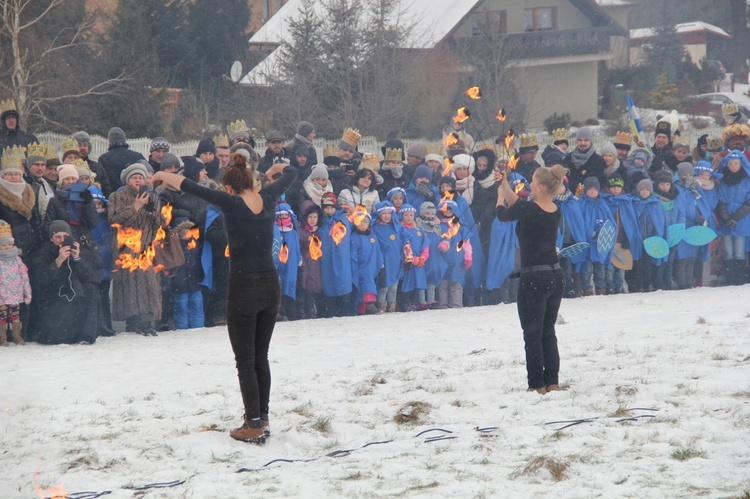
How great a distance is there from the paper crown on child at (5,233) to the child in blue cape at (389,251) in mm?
4632

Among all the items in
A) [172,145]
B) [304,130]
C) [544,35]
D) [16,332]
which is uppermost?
[544,35]

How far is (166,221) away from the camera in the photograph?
1217 cm

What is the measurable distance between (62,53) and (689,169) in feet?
67.5

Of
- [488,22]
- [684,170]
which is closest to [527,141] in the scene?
[684,170]

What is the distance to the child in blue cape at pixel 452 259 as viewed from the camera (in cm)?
1423

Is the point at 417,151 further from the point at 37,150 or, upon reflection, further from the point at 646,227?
the point at 37,150

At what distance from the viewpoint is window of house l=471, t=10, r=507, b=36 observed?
131ft

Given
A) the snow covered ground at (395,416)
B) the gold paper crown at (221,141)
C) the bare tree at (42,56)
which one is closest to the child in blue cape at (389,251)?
the snow covered ground at (395,416)

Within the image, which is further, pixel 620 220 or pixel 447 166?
pixel 620 220

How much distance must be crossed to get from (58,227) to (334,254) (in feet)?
11.6

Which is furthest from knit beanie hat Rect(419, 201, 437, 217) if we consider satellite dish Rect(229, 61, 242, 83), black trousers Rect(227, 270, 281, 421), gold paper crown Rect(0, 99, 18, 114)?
satellite dish Rect(229, 61, 242, 83)

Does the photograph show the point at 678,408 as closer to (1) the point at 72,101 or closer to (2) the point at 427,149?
(2) the point at 427,149

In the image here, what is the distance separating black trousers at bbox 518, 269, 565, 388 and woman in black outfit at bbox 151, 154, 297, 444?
7.05 feet

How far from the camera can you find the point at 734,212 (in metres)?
16.0
